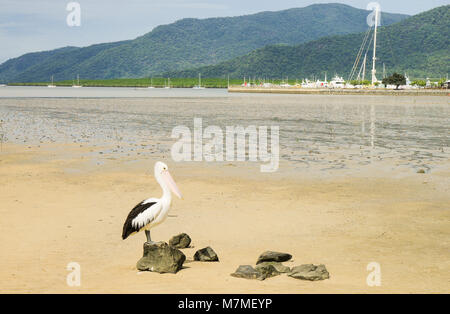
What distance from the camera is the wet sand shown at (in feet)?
30.9

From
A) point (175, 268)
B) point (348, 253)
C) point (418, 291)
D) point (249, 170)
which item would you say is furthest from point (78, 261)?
point (249, 170)

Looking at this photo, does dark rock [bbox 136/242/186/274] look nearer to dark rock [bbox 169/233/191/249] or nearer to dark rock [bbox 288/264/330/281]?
dark rock [bbox 169/233/191/249]

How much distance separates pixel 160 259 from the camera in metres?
9.80

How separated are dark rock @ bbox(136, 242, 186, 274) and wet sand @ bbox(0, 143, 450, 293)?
5.8 inches

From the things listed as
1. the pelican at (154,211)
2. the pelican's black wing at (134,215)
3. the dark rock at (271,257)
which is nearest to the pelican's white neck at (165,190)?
the pelican at (154,211)

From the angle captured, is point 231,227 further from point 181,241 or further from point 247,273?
point 247,273

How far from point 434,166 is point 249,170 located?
7735 mm

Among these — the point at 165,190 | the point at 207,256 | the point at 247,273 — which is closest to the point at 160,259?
the point at 207,256

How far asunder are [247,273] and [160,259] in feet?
5.21

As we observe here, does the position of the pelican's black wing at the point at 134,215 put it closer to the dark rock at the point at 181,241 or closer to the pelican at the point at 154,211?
the pelican at the point at 154,211
